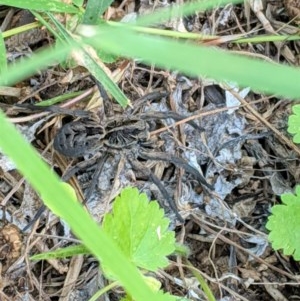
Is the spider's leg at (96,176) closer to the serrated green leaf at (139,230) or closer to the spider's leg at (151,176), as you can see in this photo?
the spider's leg at (151,176)

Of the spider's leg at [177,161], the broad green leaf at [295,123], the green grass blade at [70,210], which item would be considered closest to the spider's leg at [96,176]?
the spider's leg at [177,161]

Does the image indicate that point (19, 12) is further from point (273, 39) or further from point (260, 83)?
point (260, 83)

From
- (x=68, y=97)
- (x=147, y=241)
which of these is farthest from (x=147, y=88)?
(x=147, y=241)

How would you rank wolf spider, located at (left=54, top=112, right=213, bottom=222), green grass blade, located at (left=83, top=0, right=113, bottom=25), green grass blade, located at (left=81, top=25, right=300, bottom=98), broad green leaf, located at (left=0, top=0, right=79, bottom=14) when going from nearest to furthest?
1. green grass blade, located at (left=81, top=25, right=300, bottom=98)
2. broad green leaf, located at (left=0, top=0, right=79, bottom=14)
3. green grass blade, located at (left=83, top=0, right=113, bottom=25)
4. wolf spider, located at (left=54, top=112, right=213, bottom=222)

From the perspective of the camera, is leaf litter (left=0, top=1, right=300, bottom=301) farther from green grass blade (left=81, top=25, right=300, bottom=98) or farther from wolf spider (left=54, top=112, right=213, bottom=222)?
green grass blade (left=81, top=25, right=300, bottom=98)

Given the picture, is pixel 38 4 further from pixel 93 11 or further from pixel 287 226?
pixel 287 226

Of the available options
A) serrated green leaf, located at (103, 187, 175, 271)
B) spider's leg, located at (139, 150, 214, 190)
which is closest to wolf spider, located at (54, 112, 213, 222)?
spider's leg, located at (139, 150, 214, 190)
